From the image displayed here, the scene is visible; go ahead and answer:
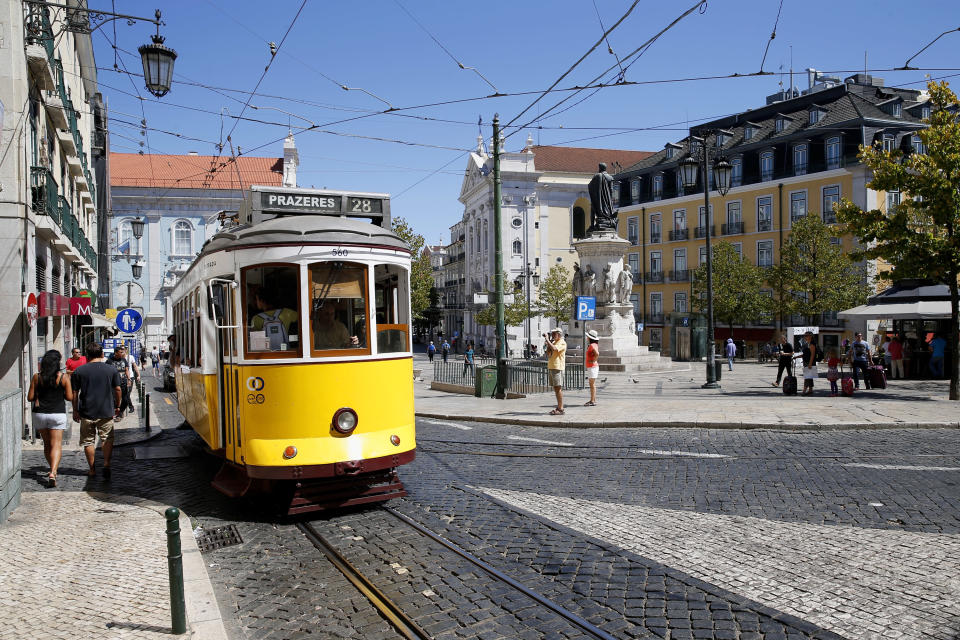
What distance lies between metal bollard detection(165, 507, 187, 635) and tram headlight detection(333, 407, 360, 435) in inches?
108

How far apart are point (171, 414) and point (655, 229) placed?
45.2m

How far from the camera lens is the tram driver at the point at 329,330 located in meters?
7.32

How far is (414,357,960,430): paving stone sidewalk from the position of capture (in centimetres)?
1398

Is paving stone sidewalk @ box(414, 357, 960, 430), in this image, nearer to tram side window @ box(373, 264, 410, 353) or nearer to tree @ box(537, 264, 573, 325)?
tram side window @ box(373, 264, 410, 353)

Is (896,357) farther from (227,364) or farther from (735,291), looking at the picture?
(227,364)

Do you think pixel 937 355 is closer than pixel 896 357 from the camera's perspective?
Yes

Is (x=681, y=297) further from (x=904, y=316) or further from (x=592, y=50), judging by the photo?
(x=592, y=50)

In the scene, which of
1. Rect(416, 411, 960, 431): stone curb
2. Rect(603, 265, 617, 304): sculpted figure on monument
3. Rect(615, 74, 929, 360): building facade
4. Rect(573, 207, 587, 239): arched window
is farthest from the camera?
Rect(573, 207, 587, 239): arched window

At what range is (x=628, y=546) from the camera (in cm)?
641

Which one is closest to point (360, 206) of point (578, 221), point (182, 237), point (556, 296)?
point (556, 296)

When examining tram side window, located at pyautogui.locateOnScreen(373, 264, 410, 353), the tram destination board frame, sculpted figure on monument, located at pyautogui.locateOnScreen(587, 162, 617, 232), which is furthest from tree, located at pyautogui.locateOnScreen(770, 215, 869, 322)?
tram side window, located at pyautogui.locateOnScreen(373, 264, 410, 353)

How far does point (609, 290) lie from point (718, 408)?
12477mm

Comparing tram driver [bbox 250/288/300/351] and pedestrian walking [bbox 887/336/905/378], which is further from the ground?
tram driver [bbox 250/288/300/351]

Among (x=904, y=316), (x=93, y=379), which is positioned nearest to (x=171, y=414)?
(x=93, y=379)
